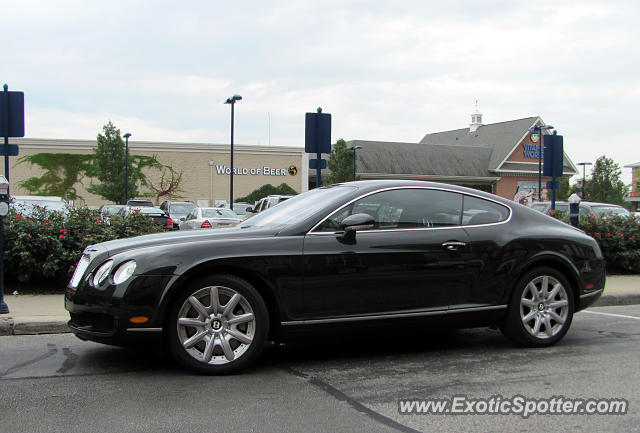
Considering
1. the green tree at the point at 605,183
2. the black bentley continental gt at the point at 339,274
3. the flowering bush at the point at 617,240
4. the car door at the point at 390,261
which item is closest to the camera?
the black bentley continental gt at the point at 339,274

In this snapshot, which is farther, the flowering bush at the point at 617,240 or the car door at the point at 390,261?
the flowering bush at the point at 617,240

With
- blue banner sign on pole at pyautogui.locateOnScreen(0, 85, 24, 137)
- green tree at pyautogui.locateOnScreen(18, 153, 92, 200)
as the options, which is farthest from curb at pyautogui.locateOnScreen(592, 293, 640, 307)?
green tree at pyautogui.locateOnScreen(18, 153, 92, 200)

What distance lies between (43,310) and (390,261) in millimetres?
4512

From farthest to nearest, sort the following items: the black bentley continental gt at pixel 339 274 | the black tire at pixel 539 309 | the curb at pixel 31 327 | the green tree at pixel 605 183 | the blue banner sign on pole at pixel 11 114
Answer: the green tree at pixel 605 183
the blue banner sign on pole at pixel 11 114
the curb at pixel 31 327
the black tire at pixel 539 309
the black bentley continental gt at pixel 339 274

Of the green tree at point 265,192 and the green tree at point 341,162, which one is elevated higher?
the green tree at point 341,162

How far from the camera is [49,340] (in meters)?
6.17

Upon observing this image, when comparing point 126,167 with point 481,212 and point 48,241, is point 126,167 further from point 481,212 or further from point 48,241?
point 481,212

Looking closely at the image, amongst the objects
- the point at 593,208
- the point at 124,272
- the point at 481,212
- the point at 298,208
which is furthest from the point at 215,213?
the point at 124,272

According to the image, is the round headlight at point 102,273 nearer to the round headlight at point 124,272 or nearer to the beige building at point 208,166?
the round headlight at point 124,272

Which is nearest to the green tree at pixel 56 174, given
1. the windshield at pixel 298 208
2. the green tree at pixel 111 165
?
the green tree at pixel 111 165

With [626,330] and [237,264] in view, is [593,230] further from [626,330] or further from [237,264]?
[237,264]

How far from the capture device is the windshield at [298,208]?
17.3ft

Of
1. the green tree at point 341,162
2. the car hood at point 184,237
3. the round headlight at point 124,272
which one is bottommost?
the round headlight at point 124,272

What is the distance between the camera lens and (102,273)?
15.4 ft
